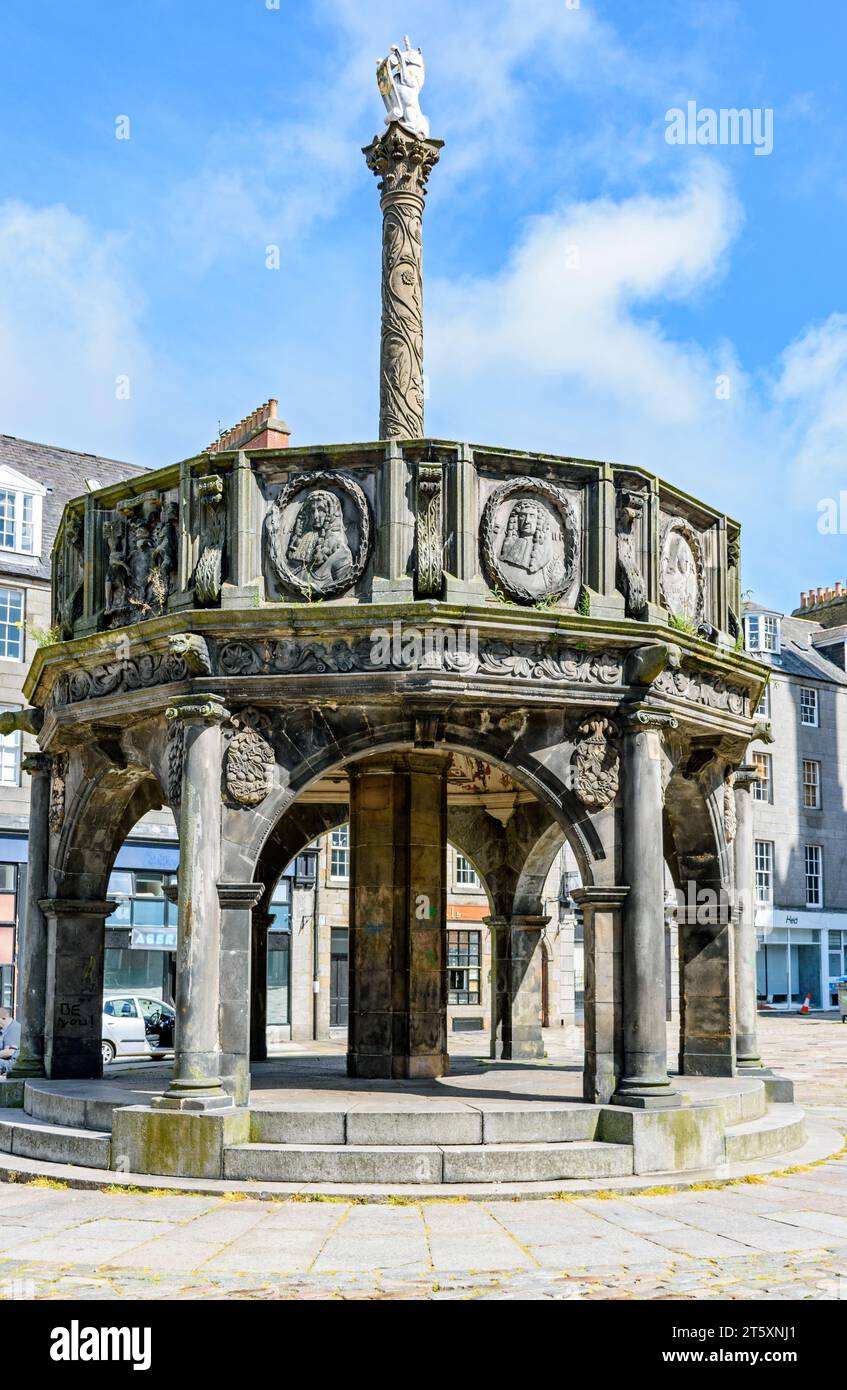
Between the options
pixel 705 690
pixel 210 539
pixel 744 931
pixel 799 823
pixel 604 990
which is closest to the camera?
pixel 604 990

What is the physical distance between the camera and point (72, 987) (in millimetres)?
15828

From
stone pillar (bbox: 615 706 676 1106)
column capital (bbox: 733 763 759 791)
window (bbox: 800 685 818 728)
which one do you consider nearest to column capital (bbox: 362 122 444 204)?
stone pillar (bbox: 615 706 676 1106)

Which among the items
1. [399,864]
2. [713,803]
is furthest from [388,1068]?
[713,803]

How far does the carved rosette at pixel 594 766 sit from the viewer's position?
13594 millimetres

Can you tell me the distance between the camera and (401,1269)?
357 inches

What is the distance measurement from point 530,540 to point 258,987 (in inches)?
354

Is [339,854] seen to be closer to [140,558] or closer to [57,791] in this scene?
[57,791]

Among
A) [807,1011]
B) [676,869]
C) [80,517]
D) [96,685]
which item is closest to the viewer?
[96,685]

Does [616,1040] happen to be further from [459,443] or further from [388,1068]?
[459,443]

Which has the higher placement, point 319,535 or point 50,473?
point 50,473

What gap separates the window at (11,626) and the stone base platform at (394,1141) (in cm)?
2204

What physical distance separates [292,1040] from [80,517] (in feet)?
78.1

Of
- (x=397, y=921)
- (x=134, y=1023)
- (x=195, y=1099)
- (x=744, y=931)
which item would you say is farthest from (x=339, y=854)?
(x=195, y=1099)

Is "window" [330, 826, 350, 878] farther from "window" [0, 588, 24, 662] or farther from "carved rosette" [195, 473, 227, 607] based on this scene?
"carved rosette" [195, 473, 227, 607]
